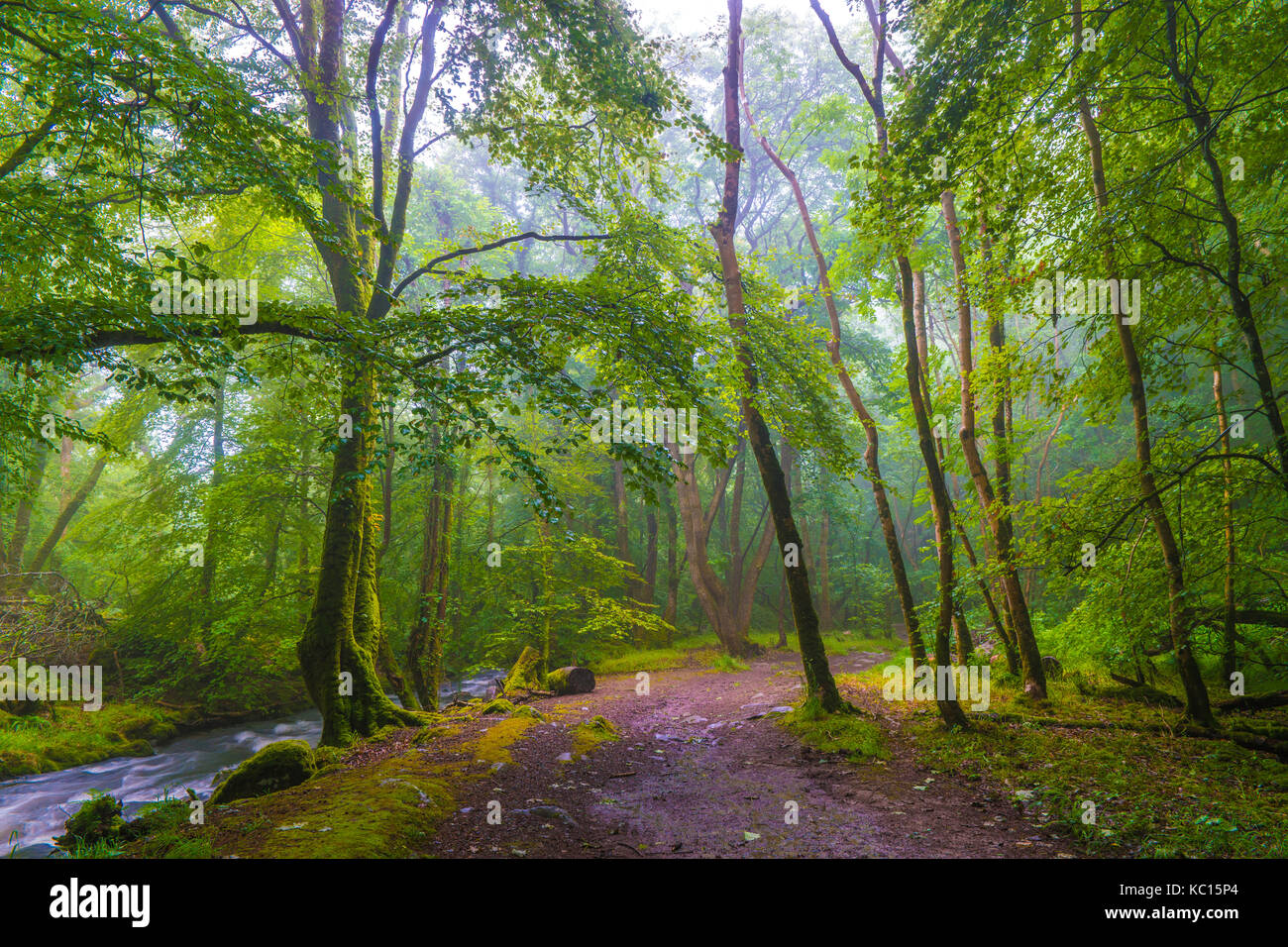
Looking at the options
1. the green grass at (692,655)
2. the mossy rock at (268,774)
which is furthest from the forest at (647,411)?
the green grass at (692,655)

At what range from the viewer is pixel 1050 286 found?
253 inches

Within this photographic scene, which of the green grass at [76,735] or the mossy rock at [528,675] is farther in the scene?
the mossy rock at [528,675]

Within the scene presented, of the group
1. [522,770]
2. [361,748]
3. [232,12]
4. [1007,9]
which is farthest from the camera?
[232,12]

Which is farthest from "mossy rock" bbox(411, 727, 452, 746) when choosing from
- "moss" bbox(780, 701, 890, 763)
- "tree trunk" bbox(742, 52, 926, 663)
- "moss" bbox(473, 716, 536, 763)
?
"tree trunk" bbox(742, 52, 926, 663)

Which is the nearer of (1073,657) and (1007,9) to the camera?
(1007,9)

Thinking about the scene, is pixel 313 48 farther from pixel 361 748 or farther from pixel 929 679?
pixel 929 679

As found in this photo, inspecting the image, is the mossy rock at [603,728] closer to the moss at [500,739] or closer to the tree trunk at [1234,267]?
the moss at [500,739]

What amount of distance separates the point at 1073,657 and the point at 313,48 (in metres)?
15.9

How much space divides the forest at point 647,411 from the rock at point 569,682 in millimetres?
73

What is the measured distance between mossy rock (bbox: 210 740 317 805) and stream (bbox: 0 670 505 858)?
137cm

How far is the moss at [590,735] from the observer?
6948 millimetres

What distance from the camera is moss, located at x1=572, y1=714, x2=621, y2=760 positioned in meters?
6.95
